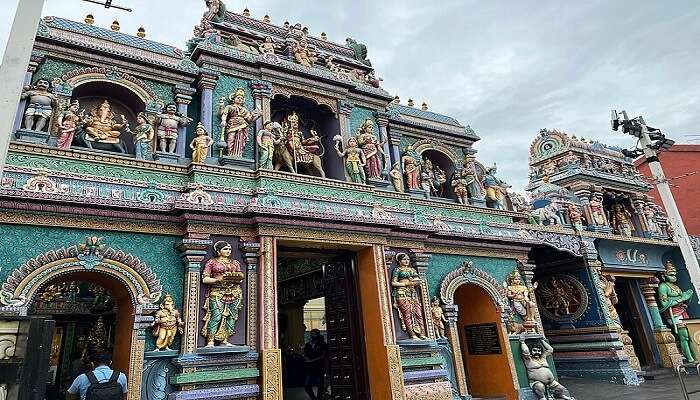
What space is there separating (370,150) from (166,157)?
4777mm

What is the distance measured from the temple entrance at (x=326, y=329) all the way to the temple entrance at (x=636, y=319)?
11.6m

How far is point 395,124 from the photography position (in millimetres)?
13164

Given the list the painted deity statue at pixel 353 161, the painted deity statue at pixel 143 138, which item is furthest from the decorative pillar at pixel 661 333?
the painted deity statue at pixel 143 138

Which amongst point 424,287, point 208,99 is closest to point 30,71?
point 208,99

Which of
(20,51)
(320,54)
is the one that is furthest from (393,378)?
(320,54)

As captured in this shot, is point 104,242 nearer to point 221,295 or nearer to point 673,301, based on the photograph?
point 221,295

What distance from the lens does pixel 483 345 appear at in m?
11.6

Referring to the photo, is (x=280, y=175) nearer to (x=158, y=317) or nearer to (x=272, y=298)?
(x=272, y=298)

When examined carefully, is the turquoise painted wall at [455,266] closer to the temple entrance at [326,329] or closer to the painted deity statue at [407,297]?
the painted deity statue at [407,297]

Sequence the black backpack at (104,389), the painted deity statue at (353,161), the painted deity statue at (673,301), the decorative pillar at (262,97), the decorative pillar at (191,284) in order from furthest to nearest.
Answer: the painted deity statue at (673,301) → the painted deity statue at (353,161) → the decorative pillar at (262,97) → the decorative pillar at (191,284) → the black backpack at (104,389)

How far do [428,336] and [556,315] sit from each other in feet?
24.0

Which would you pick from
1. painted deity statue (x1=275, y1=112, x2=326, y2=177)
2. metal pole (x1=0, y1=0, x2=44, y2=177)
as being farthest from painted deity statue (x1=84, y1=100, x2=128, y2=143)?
metal pole (x1=0, y1=0, x2=44, y2=177)

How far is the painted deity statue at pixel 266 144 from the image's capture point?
973cm

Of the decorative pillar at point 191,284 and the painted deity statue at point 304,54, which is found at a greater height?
the painted deity statue at point 304,54
